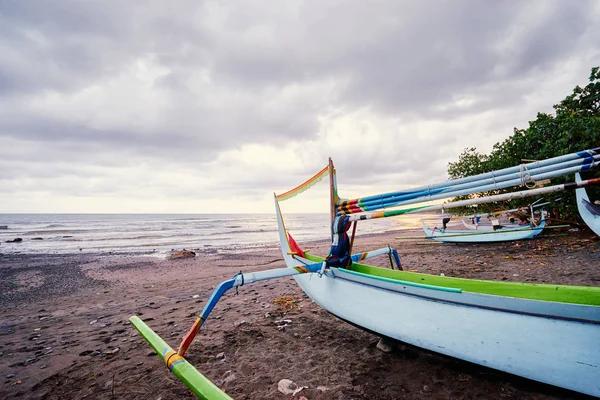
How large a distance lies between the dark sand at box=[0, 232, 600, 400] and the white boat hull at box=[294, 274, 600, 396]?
0.34m

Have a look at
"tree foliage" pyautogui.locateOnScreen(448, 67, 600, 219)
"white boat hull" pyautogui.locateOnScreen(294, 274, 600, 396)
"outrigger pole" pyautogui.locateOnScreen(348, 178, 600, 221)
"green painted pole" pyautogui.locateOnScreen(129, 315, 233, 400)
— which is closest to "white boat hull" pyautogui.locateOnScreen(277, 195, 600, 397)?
"white boat hull" pyautogui.locateOnScreen(294, 274, 600, 396)

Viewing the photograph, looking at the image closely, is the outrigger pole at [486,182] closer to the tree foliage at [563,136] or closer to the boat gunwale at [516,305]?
the boat gunwale at [516,305]

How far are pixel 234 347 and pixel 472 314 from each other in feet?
11.1

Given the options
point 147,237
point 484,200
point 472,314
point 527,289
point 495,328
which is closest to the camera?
point 495,328

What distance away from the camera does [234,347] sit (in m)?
4.25

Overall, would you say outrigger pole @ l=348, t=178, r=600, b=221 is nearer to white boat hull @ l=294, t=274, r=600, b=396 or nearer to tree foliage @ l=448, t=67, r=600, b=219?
white boat hull @ l=294, t=274, r=600, b=396

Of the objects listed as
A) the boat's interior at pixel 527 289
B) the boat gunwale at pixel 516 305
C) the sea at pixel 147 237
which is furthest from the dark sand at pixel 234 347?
the sea at pixel 147 237

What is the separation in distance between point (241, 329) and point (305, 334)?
3.96 feet

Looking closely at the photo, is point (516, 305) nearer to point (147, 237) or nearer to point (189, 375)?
point (189, 375)

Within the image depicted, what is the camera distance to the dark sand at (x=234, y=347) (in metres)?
3.11

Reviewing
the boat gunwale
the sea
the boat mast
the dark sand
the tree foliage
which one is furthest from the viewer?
the sea

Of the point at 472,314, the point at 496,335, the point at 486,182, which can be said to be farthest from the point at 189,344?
the point at 486,182

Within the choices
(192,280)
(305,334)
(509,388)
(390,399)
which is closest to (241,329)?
(305,334)

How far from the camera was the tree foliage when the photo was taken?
10213 mm
